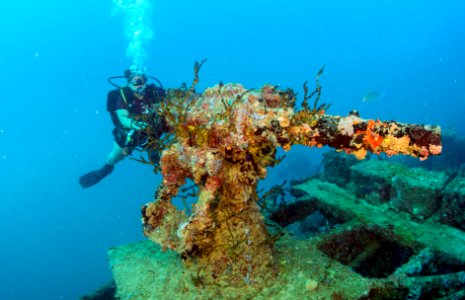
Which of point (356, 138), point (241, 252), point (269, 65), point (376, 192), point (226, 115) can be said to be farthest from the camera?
point (269, 65)

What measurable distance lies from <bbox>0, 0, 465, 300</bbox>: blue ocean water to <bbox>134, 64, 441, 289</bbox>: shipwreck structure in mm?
44552

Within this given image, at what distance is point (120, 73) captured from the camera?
135750 mm

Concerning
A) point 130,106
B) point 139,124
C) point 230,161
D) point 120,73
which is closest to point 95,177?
point 130,106

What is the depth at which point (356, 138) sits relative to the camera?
2771 mm

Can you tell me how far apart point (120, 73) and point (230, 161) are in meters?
143

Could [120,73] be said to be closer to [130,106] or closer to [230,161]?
[130,106]

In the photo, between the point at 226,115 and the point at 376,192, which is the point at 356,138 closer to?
the point at 226,115

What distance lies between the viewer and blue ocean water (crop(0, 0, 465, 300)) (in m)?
58.4

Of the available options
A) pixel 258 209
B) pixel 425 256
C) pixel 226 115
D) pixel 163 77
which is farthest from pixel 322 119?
pixel 163 77

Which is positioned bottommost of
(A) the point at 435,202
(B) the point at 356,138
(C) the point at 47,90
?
(A) the point at 435,202

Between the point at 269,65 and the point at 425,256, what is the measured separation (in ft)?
480

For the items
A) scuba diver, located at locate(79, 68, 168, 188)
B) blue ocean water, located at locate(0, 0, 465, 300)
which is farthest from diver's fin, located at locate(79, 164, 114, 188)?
blue ocean water, located at locate(0, 0, 465, 300)

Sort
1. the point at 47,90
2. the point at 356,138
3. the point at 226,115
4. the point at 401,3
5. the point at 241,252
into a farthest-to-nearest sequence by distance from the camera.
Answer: the point at 401,3, the point at 47,90, the point at 241,252, the point at 226,115, the point at 356,138

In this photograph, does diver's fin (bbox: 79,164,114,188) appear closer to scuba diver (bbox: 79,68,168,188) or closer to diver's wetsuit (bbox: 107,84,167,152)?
diver's wetsuit (bbox: 107,84,167,152)
